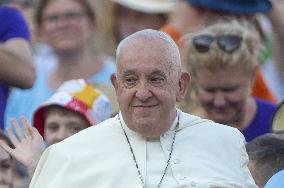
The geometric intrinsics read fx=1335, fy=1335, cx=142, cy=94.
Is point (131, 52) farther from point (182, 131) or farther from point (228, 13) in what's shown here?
point (228, 13)

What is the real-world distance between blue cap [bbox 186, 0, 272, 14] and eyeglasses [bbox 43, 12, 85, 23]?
0.95 m

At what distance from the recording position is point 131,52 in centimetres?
591

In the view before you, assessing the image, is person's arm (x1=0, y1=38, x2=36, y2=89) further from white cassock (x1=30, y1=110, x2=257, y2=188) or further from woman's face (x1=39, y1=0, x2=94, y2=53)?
woman's face (x1=39, y1=0, x2=94, y2=53)

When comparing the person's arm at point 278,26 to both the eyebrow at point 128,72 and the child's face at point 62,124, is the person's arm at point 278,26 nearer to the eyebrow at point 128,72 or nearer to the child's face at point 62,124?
the child's face at point 62,124

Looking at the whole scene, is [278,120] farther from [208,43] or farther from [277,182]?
[277,182]

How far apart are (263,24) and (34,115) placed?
188 cm

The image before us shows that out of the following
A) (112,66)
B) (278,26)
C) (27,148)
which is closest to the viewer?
(27,148)

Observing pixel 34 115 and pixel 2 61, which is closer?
pixel 2 61

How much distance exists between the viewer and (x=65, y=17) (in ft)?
31.0

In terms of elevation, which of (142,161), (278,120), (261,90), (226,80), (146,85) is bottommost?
(261,90)

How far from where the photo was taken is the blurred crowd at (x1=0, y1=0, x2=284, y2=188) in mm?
7477

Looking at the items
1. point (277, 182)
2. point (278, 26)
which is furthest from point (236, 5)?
point (277, 182)

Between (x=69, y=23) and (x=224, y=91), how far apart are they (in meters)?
1.65

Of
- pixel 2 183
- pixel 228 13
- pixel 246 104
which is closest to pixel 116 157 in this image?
pixel 2 183
